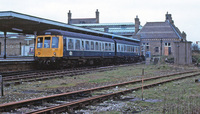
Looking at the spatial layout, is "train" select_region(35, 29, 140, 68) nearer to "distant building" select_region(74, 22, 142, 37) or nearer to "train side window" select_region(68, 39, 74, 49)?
"train side window" select_region(68, 39, 74, 49)

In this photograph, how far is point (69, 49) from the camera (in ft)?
71.5

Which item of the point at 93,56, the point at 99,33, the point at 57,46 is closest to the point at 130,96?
the point at 57,46

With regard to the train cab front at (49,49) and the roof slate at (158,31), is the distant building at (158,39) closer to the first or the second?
the roof slate at (158,31)

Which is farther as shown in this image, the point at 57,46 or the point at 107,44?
the point at 107,44

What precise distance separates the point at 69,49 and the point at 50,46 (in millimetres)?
1699

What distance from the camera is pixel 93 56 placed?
86.2 ft

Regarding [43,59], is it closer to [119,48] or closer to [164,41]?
[119,48]

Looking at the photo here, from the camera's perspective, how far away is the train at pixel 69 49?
20.8m

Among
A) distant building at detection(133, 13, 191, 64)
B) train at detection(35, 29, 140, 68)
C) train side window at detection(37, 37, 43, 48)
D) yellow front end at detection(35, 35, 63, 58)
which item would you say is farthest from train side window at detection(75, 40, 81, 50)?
distant building at detection(133, 13, 191, 64)

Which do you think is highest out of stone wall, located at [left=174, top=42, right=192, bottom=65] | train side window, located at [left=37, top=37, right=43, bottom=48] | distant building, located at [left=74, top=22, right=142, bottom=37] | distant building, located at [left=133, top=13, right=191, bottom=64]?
distant building, located at [left=74, top=22, right=142, bottom=37]

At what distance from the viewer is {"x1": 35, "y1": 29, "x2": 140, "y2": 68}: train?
2081 cm

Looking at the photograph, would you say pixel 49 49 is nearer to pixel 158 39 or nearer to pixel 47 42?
pixel 47 42

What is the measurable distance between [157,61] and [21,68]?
58.5ft

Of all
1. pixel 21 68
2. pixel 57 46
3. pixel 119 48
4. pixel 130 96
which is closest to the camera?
pixel 130 96
